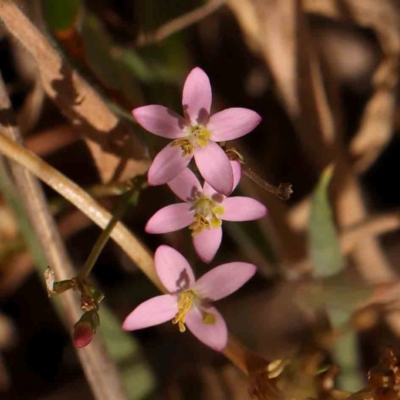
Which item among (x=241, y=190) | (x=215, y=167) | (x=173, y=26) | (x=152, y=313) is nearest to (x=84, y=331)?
(x=152, y=313)

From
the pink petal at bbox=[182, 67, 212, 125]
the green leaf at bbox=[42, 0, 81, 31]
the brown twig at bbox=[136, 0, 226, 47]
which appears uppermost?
the brown twig at bbox=[136, 0, 226, 47]

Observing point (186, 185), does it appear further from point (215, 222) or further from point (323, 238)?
point (323, 238)

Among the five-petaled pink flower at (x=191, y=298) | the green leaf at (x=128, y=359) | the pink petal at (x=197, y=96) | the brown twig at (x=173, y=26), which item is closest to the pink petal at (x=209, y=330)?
the five-petaled pink flower at (x=191, y=298)

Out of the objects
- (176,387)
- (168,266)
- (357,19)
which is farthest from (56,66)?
(176,387)

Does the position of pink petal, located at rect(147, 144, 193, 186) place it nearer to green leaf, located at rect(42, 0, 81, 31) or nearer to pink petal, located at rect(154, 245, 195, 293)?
pink petal, located at rect(154, 245, 195, 293)

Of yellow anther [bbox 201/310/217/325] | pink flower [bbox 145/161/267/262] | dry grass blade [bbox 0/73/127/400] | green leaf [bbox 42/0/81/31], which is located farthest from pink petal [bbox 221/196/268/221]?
green leaf [bbox 42/0/81/31]

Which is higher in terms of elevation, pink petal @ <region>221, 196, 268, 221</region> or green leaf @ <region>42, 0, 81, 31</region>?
green leaf @ <region>42, 0, 81, 31</region>

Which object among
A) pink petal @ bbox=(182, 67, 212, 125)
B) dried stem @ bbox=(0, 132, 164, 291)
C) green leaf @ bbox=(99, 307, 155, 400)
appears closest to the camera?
pink petal @ bbox=(182, 67, 212, 125)

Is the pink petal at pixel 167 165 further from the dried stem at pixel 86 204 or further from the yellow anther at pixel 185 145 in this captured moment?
the dried stem at pixel 86 204
